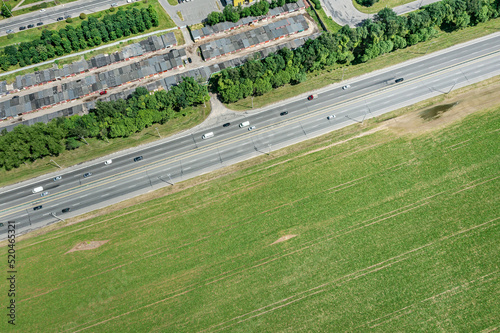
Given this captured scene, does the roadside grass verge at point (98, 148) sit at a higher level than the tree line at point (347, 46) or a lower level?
lower

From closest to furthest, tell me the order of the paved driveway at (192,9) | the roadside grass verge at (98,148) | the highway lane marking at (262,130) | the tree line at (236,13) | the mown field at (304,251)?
the mown field at (304,251), the highway lane marking at (262,130), the roadside grass verge at (98,148), the tree line at (236,13), the paved driveway at (192,9)

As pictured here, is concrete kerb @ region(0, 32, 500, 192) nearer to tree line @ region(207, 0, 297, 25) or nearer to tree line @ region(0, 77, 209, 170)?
tree line @ region(0, 77, 209, 170)

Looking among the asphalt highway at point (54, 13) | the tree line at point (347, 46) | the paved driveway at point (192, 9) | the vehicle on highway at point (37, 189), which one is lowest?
the vehicle on highway at point (37, 189)

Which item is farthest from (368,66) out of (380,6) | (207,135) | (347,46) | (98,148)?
(98,148)

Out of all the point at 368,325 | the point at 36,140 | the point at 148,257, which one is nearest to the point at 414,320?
the point at 368,325

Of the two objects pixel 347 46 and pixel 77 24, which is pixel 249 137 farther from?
pixel 77 24

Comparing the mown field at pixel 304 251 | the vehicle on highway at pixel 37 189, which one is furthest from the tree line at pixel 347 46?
the vehicle on highway at pixel 37 189

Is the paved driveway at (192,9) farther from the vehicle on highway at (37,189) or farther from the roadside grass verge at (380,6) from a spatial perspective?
the vehicle on highway at (37,189)
